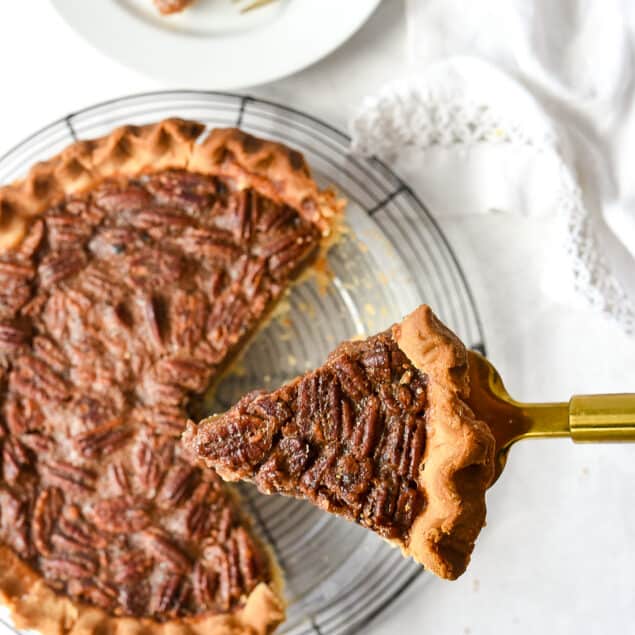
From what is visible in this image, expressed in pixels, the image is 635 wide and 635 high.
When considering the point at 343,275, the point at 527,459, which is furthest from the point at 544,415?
the point at 343,275

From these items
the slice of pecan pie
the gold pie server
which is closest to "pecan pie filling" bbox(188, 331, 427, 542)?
the slice of pecan pie

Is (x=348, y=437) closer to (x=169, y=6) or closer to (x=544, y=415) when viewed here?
(x=544, y=415)

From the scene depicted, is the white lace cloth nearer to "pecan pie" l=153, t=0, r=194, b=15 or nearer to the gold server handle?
"pecan pie" l=153, t=0, r=194, b=15

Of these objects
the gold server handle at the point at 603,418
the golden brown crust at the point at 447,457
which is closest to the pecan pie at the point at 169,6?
the golden brown crust at the point at 447,457

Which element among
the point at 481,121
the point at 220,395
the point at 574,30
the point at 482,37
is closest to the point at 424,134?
the point at 481,121

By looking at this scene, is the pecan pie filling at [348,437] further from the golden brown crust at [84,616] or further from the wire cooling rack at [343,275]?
the wire cooling rack at [343,275]
